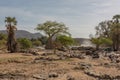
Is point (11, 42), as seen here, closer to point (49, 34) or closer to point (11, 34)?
point (11, 34)

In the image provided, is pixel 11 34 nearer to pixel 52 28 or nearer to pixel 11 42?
pixel 11 42

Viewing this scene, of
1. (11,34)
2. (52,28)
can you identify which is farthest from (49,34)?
(11,34)

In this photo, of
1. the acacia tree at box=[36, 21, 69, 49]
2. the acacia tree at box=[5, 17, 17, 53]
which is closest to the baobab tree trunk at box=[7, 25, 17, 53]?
the acacia tree at box=[5, 17, 17, 53]

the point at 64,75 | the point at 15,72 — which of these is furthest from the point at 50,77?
the point at 15,72

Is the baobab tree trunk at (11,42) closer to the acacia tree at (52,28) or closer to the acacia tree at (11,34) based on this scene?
the acacia tree at (11,34)

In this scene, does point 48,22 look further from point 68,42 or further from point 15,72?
point 15,72

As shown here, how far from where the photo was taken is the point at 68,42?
55.1 metres

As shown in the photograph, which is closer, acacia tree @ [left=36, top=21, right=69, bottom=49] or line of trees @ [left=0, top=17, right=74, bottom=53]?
line of trees @ [left=0, top=17, right=74, bottom=53]

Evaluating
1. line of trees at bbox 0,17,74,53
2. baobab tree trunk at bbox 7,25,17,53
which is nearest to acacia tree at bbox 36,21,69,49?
line of trees at bbox 0,17,74,53

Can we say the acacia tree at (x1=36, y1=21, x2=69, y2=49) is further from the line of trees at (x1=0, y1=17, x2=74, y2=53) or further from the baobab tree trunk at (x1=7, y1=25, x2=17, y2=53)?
the baobab tree trunk at (x1=7, y1=25, x2=17, y2=53)

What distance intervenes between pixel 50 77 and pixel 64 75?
155 centimetres

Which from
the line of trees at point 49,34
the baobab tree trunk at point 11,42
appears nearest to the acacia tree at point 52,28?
the line of trees at point 49,34

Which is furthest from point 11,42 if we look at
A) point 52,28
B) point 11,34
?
point 52,28

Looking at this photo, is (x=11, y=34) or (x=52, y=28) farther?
(x=52, y=28)
